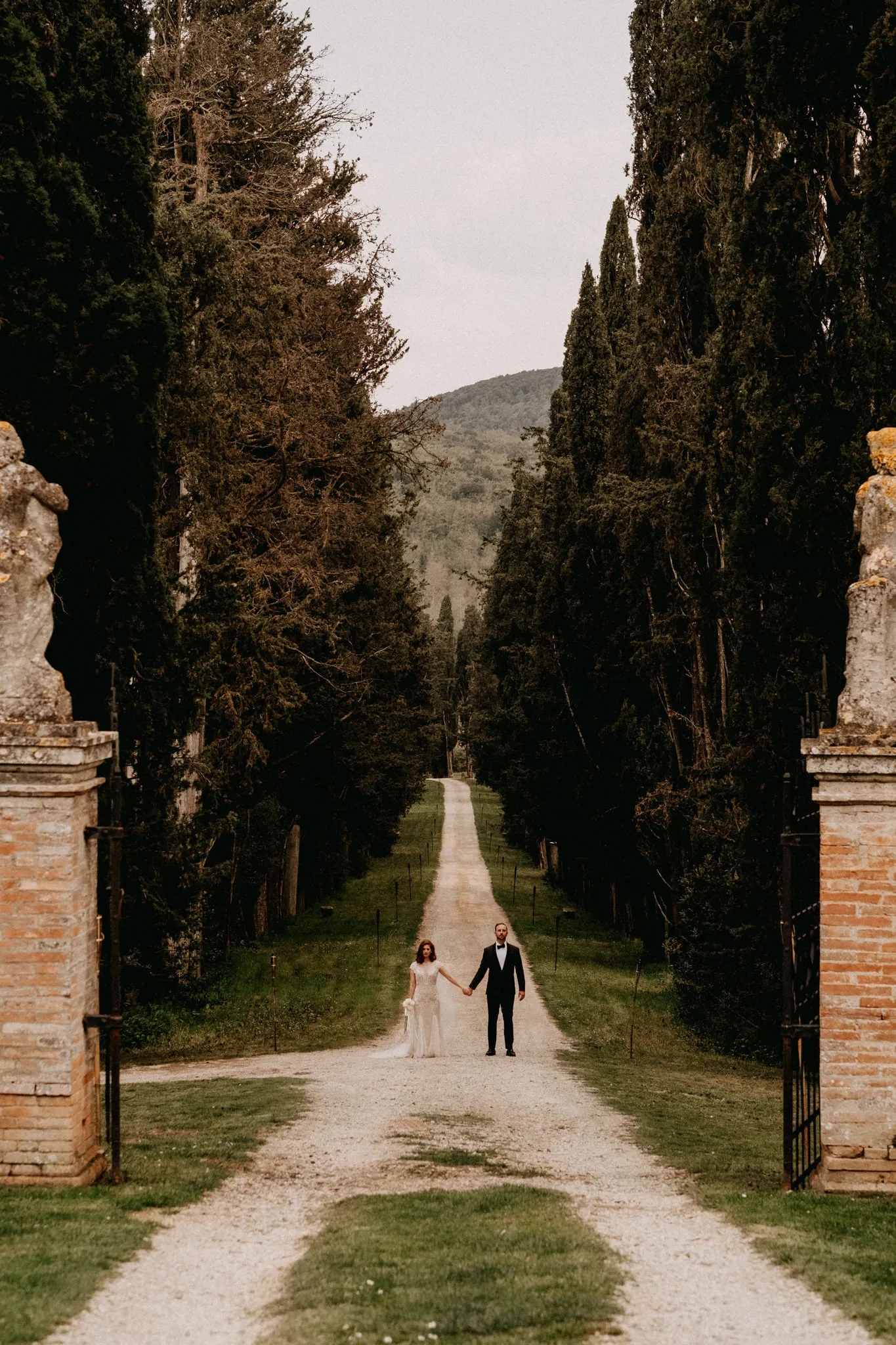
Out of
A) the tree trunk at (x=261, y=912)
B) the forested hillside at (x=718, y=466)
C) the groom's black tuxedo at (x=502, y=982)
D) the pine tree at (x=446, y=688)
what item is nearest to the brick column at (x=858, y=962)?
the forested hillside at (x=718, y=466)

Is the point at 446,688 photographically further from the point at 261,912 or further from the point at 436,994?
the point at 436,994

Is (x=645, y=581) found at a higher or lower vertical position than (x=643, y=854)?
higher

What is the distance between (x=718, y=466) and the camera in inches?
666

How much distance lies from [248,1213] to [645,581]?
59.1 ft

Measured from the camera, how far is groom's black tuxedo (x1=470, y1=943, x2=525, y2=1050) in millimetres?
14148

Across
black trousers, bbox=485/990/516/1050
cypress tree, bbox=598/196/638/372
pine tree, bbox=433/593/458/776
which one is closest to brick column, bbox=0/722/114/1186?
black trousers, bbox=485/990/516/1050

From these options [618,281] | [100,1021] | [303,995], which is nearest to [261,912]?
[303,995]

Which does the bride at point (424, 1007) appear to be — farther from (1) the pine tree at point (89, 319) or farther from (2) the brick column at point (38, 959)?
(2) the brick column at point (38, 959)

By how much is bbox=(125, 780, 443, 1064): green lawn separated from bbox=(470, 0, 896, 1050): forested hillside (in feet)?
16.7

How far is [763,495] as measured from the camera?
1483cm

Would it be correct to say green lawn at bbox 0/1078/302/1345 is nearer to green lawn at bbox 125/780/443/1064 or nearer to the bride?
the bride

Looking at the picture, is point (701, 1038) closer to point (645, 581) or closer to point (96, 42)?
point (645, 581)

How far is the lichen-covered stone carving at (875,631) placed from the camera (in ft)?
24.6

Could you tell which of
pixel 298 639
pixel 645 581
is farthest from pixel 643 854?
pixel 298 639
